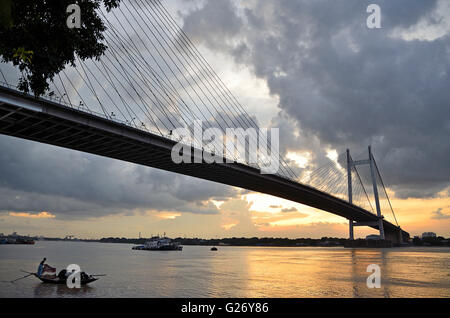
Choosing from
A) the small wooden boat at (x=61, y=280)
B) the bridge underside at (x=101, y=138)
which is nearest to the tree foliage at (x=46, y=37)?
the small wooden boat at (x=61, y=280)

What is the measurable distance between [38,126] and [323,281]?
1118 inches

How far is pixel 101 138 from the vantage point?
123ft

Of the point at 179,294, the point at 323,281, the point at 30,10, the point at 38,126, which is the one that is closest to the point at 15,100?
the point at 38,126

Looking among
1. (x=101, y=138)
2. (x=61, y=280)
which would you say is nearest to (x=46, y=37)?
(x=61, y=280)

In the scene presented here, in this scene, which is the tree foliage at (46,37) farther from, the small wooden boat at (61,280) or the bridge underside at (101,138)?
the bridge underside at (101,138)

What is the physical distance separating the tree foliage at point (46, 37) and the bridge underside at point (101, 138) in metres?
19.0

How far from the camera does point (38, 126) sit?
32.9 meters

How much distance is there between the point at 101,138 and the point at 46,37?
28.9m

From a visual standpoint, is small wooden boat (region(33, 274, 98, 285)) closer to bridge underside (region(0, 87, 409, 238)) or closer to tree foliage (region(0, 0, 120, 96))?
bridge underside (region(0, 87, 409, 238))

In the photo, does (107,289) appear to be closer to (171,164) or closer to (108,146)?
(108,146)

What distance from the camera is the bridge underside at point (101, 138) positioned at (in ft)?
95.9

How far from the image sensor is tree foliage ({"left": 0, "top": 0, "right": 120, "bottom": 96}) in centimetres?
898

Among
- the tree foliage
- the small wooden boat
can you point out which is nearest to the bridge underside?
the small wooden boat

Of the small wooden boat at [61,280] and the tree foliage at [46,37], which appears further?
the small wooden boat at [61,280]
